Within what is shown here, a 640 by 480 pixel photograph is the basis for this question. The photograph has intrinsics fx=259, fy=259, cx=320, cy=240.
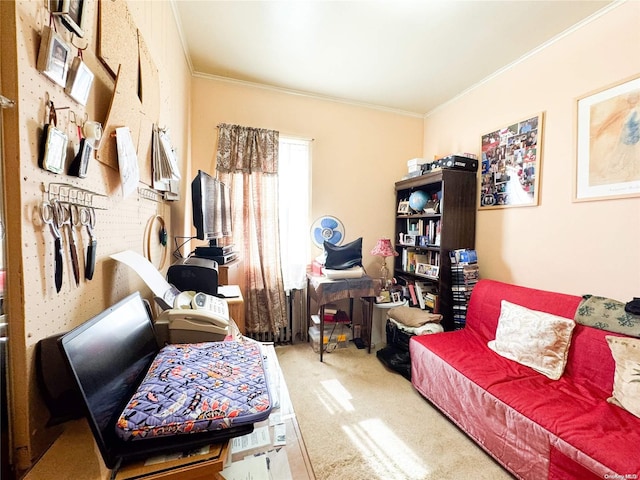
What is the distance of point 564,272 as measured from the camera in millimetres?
1889

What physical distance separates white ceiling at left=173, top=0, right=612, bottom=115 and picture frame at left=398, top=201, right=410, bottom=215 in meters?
1.19

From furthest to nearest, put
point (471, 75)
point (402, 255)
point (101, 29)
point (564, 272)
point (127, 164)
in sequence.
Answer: point (402, 255)
point (471, 75)
point (564, 272)
point (127, 164)
point (101, 29)

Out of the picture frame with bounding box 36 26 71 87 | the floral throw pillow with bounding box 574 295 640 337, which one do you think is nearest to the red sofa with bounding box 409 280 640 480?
the floral throw pillow with bounding box 574 295 640 337

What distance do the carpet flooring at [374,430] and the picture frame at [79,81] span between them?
1.85 metres

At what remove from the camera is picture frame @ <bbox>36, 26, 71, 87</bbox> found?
1.80ft

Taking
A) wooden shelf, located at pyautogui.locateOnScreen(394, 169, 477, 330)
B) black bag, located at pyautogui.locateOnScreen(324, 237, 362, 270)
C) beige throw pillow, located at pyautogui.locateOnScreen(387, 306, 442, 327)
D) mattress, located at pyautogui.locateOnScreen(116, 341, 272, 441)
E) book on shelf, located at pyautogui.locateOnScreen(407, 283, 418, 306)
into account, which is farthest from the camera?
book on shelf, located at pyautogui.locateOnScreen(407, 283, 418, 306)

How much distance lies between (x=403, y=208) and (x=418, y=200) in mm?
282

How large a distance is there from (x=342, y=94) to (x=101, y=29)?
2415 mm

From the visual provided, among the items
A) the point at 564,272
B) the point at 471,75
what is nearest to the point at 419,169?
the point at 471,75

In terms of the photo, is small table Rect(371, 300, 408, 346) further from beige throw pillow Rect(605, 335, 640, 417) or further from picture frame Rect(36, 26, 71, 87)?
picture frame Rect(36, 26, 71, 87)

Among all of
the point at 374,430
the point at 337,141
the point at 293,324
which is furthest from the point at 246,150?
the point at 374,430

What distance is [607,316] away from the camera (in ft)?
4.81

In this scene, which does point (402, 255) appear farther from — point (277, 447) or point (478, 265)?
point (277, 447)

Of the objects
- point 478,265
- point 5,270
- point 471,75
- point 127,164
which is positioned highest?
point 471,75
